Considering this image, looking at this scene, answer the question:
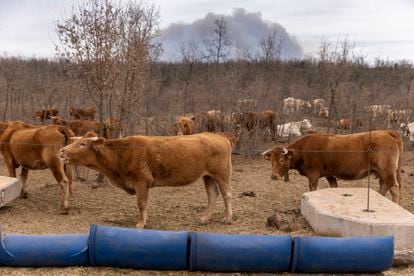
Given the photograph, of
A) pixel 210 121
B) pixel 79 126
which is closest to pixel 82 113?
pixel 79 126

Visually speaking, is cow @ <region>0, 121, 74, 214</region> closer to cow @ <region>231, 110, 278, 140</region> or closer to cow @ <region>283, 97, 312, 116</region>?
cow @ <region>231, 110, 278, 140</region>

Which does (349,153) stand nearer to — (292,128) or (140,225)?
(140,225)

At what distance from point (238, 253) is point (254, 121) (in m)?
A: 12.6

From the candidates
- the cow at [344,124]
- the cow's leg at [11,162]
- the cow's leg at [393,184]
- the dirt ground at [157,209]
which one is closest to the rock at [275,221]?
the dirt ground at [157,209]

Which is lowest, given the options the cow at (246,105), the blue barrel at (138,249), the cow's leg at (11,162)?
the blue barrel at (138,249)

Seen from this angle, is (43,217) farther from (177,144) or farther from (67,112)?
(67,112)

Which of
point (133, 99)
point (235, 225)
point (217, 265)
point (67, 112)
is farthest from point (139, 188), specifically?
point (67, 112)

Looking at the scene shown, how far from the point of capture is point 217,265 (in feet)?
20.9

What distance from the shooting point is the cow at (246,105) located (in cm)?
1869

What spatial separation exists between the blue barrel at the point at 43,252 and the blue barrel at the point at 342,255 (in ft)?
8.31

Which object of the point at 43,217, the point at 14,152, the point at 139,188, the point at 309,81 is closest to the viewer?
the point at 139,188

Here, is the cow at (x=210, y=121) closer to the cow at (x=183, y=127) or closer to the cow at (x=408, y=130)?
the cow at (x=183, y=127)

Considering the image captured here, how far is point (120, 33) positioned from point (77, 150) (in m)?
4.34

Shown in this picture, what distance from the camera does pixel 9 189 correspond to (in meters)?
9.23
